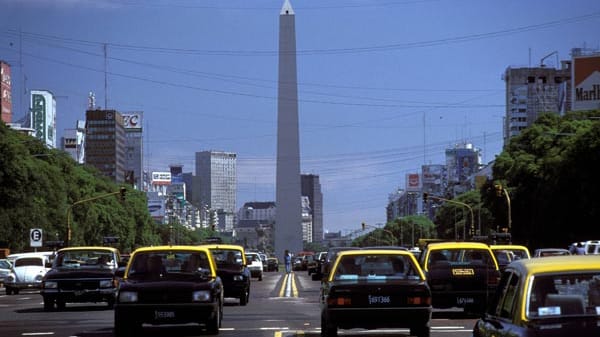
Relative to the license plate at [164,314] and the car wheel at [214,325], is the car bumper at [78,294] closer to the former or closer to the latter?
the car wheel at [214,325]

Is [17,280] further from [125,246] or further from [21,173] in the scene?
[125,246]

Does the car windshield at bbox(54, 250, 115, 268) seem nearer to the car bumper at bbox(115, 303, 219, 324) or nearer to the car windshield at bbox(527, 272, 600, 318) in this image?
the car bumper at bbox(115, 303, 219, 324)

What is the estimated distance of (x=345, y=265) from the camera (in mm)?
18734

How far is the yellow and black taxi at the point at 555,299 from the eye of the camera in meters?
8.28

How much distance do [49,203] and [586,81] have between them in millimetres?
48065

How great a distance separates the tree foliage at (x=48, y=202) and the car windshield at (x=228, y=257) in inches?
1627

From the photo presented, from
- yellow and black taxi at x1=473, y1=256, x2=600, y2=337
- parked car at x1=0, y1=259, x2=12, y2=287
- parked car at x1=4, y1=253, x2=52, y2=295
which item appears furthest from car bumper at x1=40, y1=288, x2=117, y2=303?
parked car at x1=0, y1=259, x2=12, y2=287

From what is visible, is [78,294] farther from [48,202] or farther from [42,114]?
[42,114]

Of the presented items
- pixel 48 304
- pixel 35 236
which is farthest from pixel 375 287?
pixel 35 236

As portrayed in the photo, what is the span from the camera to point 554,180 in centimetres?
8362

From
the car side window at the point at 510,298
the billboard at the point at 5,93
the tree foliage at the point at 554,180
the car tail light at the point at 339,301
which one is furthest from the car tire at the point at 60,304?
the billboard at the point at 5,93

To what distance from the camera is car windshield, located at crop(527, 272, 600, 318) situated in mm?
8445

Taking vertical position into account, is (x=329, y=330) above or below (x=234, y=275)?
below

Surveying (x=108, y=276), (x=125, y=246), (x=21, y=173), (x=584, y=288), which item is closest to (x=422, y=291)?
(x=584, y=288)
